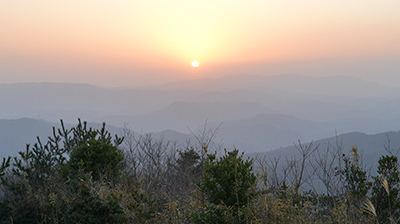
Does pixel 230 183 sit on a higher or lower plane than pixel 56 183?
higher

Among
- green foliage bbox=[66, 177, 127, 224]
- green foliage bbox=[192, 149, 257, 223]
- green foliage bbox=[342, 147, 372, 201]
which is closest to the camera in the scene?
green foliage bbox=[192, 149, 257, 223]

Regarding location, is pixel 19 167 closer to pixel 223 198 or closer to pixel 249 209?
pixel 223 198

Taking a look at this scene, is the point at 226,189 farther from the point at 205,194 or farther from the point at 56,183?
the point at 56,183

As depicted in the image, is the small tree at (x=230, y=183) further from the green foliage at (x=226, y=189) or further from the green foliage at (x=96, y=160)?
the green foliage at (x=96, y=160)

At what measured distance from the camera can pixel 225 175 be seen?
4852 mm

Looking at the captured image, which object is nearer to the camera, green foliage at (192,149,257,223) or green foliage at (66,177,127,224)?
green foliage at (192,149,257,223)

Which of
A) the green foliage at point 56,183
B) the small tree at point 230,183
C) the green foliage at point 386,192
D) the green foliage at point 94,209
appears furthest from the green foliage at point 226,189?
the green foliage at point 386,192

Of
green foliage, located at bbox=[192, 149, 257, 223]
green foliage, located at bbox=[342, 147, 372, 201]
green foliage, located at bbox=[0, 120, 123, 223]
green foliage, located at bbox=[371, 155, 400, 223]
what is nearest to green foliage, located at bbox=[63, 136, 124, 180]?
green foliage, located at bbox=[0, 120, 123, 223]

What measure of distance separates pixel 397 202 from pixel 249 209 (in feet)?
12.5

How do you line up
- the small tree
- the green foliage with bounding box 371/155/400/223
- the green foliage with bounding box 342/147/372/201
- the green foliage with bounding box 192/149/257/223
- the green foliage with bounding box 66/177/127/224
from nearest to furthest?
the green foliage with bounding box 192/149/257/223, the small tree, the green foliage with bounding box 66/177/127/224, the green foliage with bounding box 371/155/400/223, the green foliage with bounding box 342/147/372/201

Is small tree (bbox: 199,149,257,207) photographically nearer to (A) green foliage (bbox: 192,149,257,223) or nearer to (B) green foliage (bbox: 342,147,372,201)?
(A) green foliage (bbox: 192,149,257,223)

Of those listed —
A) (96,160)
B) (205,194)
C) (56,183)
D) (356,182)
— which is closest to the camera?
(205,194)

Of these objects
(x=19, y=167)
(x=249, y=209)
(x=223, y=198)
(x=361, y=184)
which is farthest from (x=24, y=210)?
(x=361, y=184)

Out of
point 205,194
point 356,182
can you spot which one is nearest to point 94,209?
point 205,194
